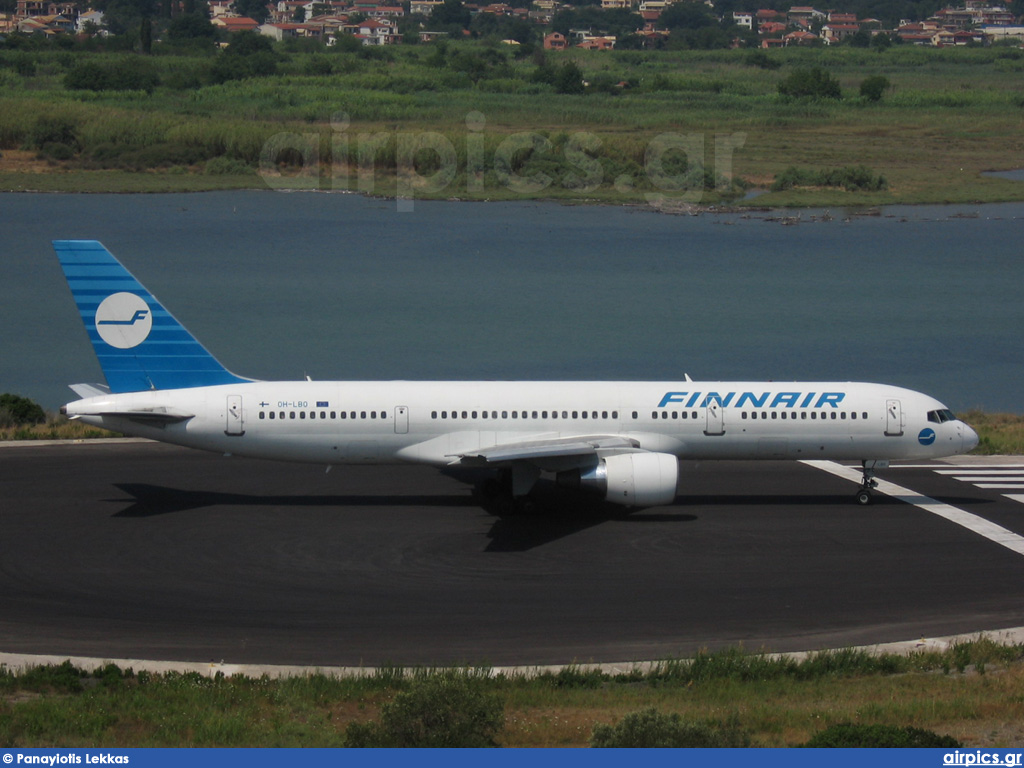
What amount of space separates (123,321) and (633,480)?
15454mm

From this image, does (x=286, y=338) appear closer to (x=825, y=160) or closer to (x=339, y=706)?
(x=339, y=706)

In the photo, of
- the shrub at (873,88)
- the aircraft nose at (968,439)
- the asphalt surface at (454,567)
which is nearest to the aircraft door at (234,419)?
the asphalt surface at (454,567)

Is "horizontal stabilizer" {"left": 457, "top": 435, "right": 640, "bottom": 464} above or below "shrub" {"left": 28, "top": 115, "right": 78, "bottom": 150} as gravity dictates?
below

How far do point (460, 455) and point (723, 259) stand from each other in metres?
69.1

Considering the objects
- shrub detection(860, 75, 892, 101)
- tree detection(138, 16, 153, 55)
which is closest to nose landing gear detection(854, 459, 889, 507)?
shrub detection(860, 75, 892, 101)

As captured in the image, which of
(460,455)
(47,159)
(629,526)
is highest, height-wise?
(47,159)

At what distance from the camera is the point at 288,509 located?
128 ft

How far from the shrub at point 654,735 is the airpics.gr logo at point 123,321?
22675mm

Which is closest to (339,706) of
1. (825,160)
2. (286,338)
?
(286,338)

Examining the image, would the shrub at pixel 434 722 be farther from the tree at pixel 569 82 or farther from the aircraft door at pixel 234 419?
the tree at pixel 569 82

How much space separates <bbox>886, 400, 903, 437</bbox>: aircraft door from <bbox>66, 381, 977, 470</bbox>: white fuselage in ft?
0.10

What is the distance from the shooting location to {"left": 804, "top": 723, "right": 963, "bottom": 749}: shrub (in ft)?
66.0

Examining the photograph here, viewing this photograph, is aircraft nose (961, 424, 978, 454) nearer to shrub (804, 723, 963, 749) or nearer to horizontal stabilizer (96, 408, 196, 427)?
shrub (804, 723, 963, 749)

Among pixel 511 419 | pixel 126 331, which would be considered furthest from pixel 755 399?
pixel 126 331
